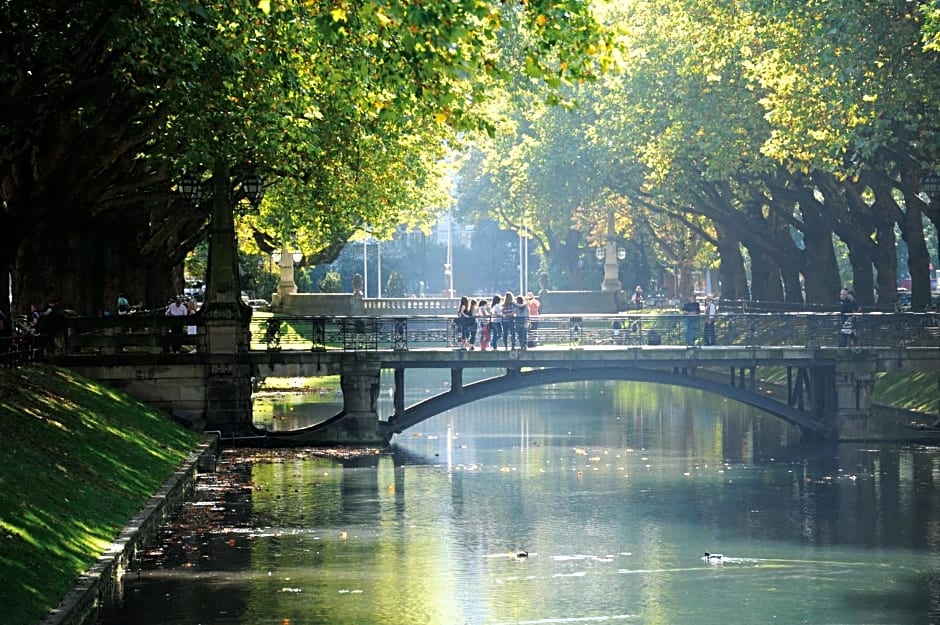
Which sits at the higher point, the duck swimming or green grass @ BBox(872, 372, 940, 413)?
green grass @ BBox(872, 372, 940, 413)

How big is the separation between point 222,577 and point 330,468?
15.3 m

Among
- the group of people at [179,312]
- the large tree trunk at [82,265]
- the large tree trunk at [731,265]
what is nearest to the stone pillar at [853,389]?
the group of people at [179,312]

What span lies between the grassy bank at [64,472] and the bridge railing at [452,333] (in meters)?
1.88

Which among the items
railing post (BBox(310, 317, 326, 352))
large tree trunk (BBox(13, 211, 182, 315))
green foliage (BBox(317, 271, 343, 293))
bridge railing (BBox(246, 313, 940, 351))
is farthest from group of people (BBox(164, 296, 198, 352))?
green foliage (BBox(317, 271, 343, 293))

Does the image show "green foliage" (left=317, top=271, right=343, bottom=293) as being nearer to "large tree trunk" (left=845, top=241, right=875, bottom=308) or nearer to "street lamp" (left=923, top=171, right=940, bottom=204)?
"large tree trunk" (left=845, top=241, right=875, bottom=308)

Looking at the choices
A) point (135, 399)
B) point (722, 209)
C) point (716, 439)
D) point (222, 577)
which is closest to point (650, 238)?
point (722, 209)

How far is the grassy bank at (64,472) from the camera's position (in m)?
20.7

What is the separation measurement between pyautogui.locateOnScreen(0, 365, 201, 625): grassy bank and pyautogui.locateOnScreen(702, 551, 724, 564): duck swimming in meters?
9.38

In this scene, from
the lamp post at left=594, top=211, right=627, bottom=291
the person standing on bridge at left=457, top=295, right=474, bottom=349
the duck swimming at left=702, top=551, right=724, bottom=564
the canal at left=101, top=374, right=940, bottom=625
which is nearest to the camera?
the canal at left=101, top=374, right=940, bottom=625

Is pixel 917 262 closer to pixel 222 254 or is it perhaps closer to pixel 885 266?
pixel 885 266

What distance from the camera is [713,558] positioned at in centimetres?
2788

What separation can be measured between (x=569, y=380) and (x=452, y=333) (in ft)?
11.7

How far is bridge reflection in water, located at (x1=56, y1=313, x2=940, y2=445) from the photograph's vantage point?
44.6 metres

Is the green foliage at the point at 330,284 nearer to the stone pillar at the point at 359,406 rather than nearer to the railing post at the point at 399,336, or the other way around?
the railing post at the point at 399,336
